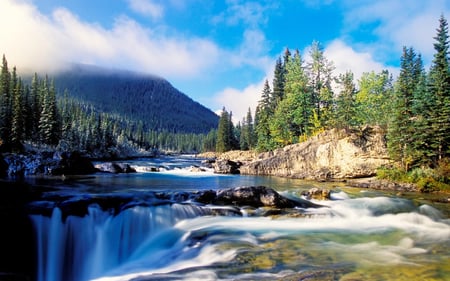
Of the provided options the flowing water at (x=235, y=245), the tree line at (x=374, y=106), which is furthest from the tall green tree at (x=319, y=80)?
the flowing water at (x=235, y=245)

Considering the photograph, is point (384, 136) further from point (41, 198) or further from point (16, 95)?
point (16, 95)

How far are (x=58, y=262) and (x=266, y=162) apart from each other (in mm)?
33694

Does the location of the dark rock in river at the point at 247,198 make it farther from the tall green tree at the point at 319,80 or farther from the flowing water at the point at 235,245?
the tall green tree at the point at 319,80

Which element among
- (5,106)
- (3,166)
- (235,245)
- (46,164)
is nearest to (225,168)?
(46,164)

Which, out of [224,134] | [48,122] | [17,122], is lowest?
[17,122]

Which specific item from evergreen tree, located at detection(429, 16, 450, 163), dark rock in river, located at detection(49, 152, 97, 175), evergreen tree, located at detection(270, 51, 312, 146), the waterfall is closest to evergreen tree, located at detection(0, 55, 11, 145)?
dark rock in river, located at detection(49, 152, 97, 175)

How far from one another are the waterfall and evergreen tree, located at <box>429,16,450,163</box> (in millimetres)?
23720

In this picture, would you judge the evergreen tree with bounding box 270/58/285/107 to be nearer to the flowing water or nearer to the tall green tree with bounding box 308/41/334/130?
the tall green tree with bounding box 308/41/334/130

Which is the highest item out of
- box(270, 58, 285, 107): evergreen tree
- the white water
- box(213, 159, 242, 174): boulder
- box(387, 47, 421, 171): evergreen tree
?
box(270, 58, 285, 107): evergreen tree

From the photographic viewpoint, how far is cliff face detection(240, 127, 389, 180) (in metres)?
32.4

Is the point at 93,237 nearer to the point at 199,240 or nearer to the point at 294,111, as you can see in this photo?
the point at 199,240

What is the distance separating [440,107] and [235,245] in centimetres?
2615

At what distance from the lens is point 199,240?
1194 centimetres

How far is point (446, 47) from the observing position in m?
31.2
